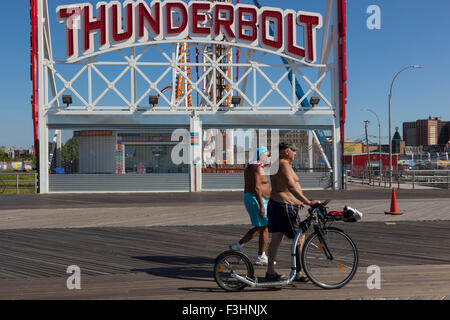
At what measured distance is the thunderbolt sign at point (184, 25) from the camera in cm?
2380

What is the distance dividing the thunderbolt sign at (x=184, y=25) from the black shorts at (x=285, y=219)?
20.0 m

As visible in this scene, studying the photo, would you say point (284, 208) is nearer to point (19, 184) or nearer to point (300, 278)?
point (300, 278)

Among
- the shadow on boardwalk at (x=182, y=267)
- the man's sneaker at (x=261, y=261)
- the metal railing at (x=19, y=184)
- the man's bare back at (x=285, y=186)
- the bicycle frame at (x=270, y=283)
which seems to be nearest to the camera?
the bicycle frame at (x=270, y=283)

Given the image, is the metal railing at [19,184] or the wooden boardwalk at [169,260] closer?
the wooden boardwalk at [169,260]

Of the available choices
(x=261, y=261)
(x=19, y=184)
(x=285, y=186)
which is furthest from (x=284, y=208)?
(x=19, y=184)

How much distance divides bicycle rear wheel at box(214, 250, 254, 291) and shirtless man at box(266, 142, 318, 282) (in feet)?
1.42

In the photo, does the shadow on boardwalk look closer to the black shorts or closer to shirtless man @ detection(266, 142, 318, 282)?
shirtless man @ detection(266, 142, 318, 282)

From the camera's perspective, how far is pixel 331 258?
5.68 metres

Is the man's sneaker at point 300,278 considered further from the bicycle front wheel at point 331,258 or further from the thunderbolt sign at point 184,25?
the thunderbolt sign at point 184,25

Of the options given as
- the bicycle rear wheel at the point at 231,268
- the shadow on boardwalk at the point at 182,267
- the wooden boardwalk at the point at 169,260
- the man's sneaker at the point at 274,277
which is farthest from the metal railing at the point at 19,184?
the man's sneaker at the point at 274,277
